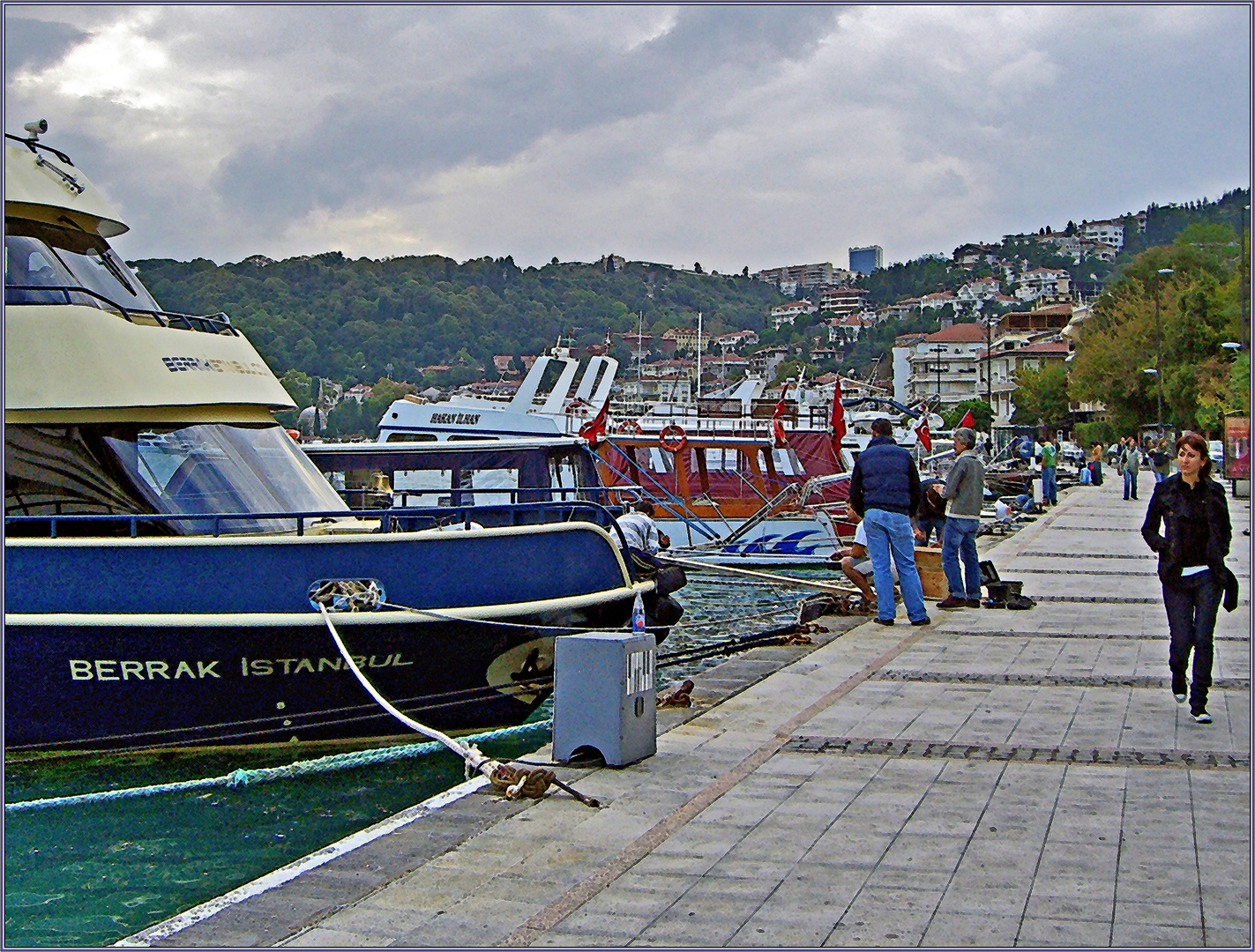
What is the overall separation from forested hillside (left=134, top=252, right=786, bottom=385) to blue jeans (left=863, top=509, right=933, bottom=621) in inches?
1007

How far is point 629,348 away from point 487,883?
157 meters

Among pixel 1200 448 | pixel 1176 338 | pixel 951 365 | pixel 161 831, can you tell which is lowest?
pixel 161 831

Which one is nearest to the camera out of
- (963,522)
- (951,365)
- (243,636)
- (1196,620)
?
(1196,620)

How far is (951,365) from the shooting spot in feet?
506

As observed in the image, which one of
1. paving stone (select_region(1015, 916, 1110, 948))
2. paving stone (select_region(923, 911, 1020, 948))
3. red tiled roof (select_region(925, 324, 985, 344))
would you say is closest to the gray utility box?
paving stone (select_region(923, 911, 1020, 948))

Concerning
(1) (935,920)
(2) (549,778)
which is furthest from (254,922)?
(1) (935,920)

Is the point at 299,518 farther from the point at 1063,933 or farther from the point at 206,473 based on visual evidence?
the point at 1063,933

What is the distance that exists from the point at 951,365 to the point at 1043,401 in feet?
180

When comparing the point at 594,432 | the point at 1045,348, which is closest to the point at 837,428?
the point at 594,432

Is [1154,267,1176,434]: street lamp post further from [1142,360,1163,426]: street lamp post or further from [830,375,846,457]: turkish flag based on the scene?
[830,375,846,457]: turkish flag

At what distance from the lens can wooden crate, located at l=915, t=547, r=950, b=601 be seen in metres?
15.9

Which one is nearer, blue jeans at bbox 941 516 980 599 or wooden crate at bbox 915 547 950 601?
blue jeans at bbox 941 516 980 599

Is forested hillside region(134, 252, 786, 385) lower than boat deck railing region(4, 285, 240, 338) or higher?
higher

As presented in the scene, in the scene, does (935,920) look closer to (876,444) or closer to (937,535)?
(876,444)
